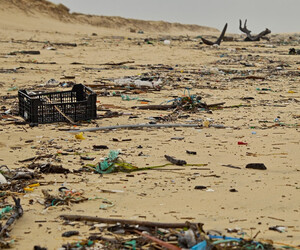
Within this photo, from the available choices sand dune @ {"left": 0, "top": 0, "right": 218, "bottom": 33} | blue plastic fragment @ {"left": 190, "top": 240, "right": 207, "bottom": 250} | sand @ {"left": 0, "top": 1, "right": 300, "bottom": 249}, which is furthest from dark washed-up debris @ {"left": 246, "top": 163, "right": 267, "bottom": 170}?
sand dune @ {"left": 0, "top": 0, "right": 218, "bottom": 33}

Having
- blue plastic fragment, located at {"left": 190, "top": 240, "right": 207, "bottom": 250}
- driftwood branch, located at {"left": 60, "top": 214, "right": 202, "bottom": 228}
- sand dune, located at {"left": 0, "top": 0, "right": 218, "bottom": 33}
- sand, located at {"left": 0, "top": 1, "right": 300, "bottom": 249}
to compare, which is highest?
sand dune, located at {"left": 0, "top": 0, "right": 218, "bottom": 33}

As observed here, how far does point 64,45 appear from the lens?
17.6 metres

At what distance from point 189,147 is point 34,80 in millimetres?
5377

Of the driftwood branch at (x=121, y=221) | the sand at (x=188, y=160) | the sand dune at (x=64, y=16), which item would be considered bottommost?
the sand at (x=188, y=160)

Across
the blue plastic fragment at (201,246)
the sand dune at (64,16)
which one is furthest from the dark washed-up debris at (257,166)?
the sand dune at (64,16)

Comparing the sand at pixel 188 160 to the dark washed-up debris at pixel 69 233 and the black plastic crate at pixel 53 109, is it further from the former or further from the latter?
the black plastic crate at pixel 53 109

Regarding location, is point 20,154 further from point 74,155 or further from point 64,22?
point 64,22

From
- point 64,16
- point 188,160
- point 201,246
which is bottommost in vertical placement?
point 188,160

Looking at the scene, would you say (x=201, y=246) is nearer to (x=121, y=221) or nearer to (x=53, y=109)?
(x=121, y=221)

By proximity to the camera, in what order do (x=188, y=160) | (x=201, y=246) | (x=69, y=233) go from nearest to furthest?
(x=201, y=246), (x=69, y=233), (x=188, y=160)

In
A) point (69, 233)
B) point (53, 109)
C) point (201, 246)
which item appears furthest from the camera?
point (53, 109)

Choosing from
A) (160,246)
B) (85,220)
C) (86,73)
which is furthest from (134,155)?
(86,73)

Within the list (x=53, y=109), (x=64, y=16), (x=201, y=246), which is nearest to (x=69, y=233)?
(x=201, y=246)

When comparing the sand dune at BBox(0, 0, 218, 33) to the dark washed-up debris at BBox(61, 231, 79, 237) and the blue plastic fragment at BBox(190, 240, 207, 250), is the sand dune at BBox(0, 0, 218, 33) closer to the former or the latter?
the dark washed-up debris at BBox(61, 231, 79, 237)
